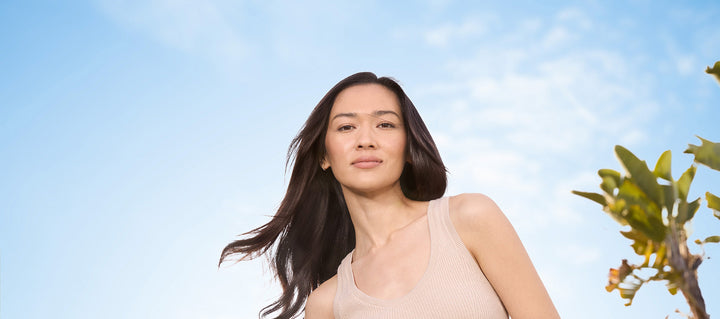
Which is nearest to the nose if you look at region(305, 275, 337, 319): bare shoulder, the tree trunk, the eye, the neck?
the eye

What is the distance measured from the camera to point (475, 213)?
3562 millimetres

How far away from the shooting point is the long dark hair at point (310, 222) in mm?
4336

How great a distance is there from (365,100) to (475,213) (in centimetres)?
113

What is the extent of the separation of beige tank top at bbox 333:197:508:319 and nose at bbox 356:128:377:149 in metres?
0.60

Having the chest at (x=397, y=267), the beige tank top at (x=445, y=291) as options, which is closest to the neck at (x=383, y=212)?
the chest at (x=397, y=267)

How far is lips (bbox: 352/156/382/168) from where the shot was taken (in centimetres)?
386

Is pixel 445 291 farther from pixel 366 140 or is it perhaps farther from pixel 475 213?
pixel 366 140

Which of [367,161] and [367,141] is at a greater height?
[367,141]

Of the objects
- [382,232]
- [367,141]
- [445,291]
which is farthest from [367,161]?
[445,291]

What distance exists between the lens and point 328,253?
4863 millimetres

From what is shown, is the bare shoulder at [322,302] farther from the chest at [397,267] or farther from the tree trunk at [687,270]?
the tree trunk at [687,270]

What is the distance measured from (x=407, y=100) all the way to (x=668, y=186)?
3091 mm

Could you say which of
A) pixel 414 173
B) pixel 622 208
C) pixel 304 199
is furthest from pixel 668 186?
pixel 304 199

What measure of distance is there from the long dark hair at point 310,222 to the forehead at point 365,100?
7 centimetres
